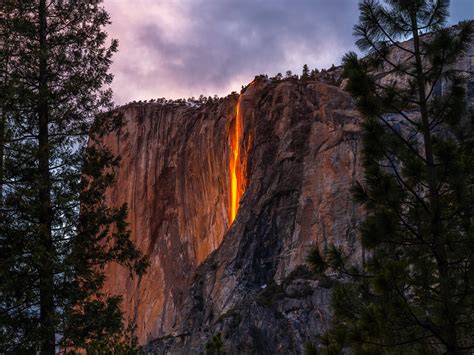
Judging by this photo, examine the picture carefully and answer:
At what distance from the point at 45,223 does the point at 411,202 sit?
24.7ft

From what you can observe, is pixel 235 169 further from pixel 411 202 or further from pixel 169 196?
pixel 411 202

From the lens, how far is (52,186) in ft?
51.8

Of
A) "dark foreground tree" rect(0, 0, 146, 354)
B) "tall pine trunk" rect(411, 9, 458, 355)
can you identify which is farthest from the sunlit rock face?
"tall pine trunk" rect(411, 9, 458, 355)

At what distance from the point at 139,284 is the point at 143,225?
6545mm

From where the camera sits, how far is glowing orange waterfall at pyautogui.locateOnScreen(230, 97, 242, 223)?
210 ft

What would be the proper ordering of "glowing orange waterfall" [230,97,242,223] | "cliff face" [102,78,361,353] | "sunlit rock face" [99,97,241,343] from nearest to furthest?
"cliff face" [102,78,361,353]
"glowing orange waterfall" [230,97,242,223]
"sunlit rock face" [99,97,241,343]

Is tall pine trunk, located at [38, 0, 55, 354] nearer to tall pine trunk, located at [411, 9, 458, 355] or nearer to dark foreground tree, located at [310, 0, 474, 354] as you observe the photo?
dark foreground tree, located at [310, 0, 474, 354]

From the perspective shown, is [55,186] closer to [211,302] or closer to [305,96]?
[211,302]

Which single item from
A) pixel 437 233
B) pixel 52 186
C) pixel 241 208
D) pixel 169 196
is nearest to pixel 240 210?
pixel 241 208

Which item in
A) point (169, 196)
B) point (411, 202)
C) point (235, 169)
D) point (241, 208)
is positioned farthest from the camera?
point (169, 196)

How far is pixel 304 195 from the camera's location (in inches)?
2141

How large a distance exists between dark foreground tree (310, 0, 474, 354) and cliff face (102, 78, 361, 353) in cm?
3038

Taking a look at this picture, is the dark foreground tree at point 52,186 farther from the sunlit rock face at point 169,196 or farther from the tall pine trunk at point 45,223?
the sunlit rock face at point 169,196

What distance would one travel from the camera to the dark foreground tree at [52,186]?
14.9 meters
